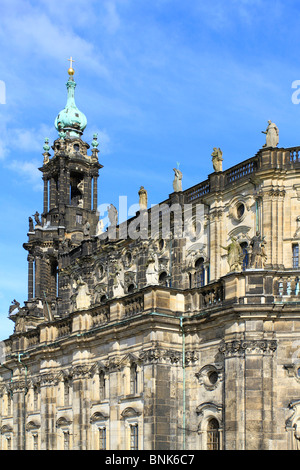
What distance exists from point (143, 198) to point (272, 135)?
35.1 feet

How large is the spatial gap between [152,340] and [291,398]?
7989 mm

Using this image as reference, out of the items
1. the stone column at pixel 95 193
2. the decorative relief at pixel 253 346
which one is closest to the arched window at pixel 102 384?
the decorative relief at pixel 253 346

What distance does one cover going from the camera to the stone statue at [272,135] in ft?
175

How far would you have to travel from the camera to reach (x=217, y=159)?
183ft

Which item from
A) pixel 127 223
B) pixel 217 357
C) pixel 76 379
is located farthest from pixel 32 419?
pixel 217 357

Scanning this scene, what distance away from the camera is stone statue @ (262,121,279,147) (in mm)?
53406

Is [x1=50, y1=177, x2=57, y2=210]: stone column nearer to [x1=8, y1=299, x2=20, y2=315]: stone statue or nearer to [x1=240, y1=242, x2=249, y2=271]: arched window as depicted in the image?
[x1=8, y1=299, x2=20, y2=315]: stone statue

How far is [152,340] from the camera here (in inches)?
1881

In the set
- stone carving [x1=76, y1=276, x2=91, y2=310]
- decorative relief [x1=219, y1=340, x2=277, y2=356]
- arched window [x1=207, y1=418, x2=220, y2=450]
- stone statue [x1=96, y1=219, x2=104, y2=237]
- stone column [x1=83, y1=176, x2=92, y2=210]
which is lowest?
arched window [x1=207, y1=418, x2=220, y2=450]

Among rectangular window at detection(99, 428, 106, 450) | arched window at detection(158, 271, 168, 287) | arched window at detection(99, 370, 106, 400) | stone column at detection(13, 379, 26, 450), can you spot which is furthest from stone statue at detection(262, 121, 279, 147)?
stone column at detection(13, 379, 26, 450)

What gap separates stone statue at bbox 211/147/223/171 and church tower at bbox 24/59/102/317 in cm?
1917

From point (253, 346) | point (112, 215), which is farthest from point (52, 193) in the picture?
point (253, 346)

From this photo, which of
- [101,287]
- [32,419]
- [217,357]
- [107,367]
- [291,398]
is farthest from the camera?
[101,287]
